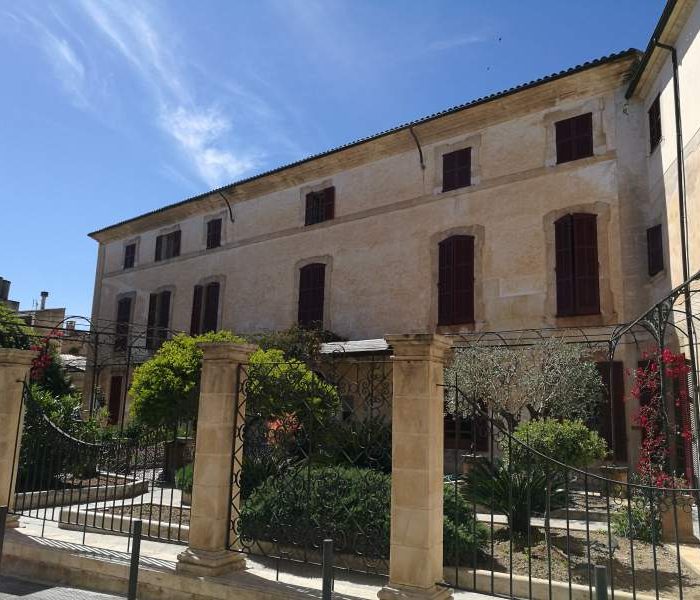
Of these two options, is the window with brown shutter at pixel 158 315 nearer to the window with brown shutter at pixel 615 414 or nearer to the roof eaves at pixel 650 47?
the window with brown shutter at pixel 615 414

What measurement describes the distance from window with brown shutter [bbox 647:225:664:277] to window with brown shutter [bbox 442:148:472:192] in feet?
15.1

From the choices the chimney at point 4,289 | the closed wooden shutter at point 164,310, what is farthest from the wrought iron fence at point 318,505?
the chimney at point 4,289

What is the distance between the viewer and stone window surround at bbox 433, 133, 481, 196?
15195 mm

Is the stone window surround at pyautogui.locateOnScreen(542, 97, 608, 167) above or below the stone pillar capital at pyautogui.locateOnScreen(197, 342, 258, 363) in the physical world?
above

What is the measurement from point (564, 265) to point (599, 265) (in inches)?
29.8

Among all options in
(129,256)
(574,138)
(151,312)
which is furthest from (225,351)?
(129,256)

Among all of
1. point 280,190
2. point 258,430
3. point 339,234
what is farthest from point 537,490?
point 280,190

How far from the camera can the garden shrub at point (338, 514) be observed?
6.15 m

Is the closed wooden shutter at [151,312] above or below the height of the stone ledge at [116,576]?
above

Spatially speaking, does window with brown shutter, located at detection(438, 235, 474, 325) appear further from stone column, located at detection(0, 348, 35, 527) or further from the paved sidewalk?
the paved sidewalk

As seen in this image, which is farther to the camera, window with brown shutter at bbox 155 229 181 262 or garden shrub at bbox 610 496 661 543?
window with brown shutter at bbox 155 229 181 262

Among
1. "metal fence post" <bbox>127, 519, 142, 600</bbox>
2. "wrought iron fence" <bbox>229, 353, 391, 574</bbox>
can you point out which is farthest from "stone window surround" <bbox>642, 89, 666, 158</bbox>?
"metal fence post" <bbox>127, 519, 142, 600</bbox>

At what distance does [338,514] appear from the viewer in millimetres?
6414

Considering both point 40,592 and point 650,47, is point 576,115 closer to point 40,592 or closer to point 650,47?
point 650,47
